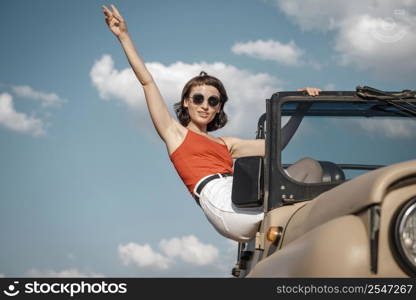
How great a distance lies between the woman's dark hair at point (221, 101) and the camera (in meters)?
4.93

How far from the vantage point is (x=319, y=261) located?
2.15m

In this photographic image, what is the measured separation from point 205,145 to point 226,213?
772 millimetres

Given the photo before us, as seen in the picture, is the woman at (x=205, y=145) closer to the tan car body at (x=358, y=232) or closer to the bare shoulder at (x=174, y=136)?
the bare shoulder at (x=174, y=136)

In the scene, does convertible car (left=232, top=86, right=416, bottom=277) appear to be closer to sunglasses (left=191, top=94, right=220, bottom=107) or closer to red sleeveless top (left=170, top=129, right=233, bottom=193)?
red sleeveless top (left=170, top=129, right=233, bottom=193)

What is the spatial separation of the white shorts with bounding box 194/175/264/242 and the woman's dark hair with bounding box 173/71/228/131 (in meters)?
0.99

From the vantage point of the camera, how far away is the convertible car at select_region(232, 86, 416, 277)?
82.7 inches

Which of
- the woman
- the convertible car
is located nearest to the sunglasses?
the woman

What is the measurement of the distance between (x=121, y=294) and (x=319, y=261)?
2.64 feet

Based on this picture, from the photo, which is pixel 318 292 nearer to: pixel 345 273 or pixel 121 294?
pixel 345 273

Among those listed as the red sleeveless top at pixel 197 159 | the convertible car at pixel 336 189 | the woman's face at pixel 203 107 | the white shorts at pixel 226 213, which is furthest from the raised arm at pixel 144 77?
the convertible car at pixel 336 189

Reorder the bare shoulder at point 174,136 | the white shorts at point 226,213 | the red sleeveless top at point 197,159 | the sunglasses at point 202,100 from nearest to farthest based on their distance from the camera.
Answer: the white shorts at point 226,213 → the red sleeveless top at point 197,159 → the bare shoulder at point 174,136 → the sunglasses at point 202,100

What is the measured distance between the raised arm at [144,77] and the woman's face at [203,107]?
29 centimetres

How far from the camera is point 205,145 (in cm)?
456

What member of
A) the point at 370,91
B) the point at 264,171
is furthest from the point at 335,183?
the point at 370,91
